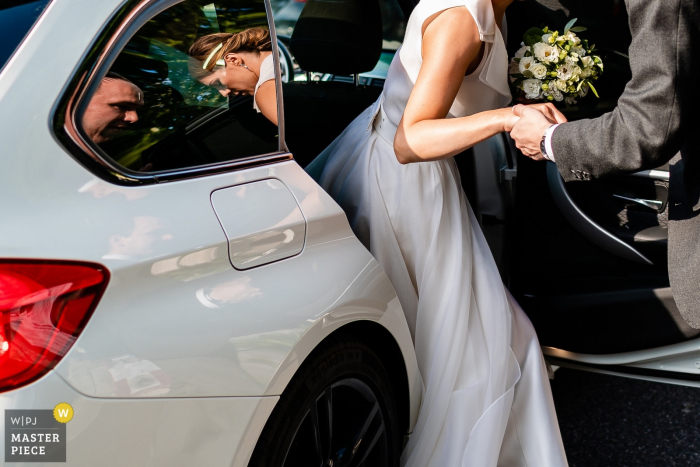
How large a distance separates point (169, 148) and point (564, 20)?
190cm

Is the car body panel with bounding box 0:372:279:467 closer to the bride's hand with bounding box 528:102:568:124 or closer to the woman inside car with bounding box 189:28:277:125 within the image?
the woman inside car with bounding box 189:28:277:125

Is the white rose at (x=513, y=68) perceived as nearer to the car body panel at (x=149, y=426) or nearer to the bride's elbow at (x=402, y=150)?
the bride's elbow at (x=402, y=150)

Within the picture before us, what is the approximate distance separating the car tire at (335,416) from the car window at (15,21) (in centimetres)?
88

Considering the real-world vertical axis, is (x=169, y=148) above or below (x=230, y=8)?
below

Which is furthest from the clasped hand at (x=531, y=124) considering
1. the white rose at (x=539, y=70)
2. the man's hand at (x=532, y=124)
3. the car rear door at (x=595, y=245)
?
the car rear door at (x=595, y=245)

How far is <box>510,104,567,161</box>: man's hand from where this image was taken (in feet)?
5.52

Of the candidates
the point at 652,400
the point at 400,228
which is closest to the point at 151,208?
the point at 400,228

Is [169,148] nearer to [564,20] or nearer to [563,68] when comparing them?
[563,68]

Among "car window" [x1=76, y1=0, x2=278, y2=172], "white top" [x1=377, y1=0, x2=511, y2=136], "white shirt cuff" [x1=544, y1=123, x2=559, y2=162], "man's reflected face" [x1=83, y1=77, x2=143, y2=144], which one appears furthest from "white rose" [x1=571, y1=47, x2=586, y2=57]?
"man's reflected face" [x1=83, y1=77, x2=143, y2=144]

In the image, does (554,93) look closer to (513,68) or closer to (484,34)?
(513,68)

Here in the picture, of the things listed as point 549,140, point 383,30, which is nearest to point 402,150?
point 549,140

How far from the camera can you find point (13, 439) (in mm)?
1016

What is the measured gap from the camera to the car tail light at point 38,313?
1059mm

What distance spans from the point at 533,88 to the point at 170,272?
1362mm
